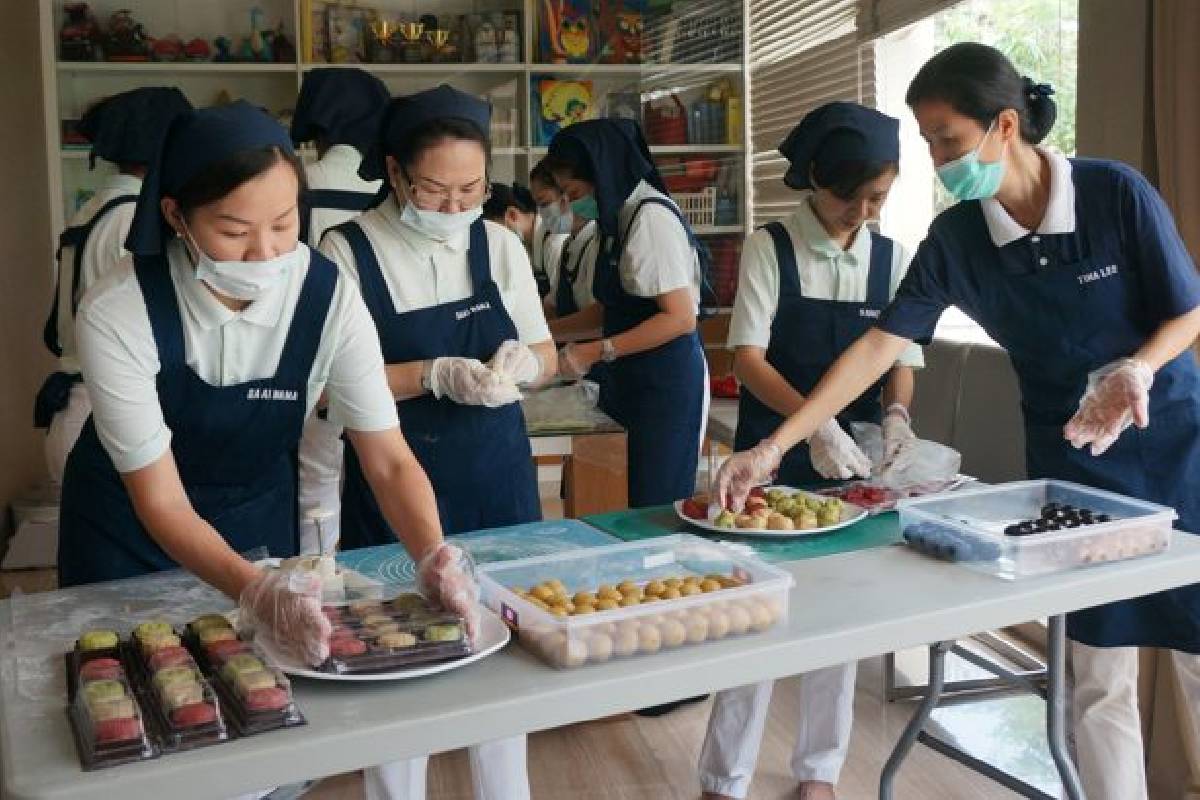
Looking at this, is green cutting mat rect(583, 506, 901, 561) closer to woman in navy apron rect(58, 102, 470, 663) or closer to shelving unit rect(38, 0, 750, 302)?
woman in navy apron rect(58, 102, 470, 663)

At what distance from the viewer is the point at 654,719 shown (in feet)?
10.9

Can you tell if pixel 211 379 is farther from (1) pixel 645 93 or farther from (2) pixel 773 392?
(1) pixel 645 93

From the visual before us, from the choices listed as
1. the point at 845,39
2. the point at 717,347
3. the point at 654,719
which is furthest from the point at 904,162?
the point at 654,719

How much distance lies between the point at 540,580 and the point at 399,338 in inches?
33.5

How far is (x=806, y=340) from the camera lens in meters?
2.74

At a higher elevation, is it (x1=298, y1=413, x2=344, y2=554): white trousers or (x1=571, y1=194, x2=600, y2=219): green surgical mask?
(x1=571, y1=194, x2=600, y2=219): green surgical mask

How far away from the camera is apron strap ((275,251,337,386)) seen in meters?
1.82

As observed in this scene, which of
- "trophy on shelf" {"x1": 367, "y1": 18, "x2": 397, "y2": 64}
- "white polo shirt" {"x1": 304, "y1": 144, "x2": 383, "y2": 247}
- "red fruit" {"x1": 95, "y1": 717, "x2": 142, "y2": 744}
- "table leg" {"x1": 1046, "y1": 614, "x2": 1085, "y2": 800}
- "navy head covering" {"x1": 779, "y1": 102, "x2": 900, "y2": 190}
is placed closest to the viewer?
"red fruit" {"x1": 95, "y1": 717, "x2": 142, "y2": 744}

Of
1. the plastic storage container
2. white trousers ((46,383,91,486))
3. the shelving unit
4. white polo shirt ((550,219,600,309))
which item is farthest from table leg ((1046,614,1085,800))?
the shelving unit

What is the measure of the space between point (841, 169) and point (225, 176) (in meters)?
1.39

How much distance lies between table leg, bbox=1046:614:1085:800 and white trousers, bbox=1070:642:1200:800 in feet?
0.38

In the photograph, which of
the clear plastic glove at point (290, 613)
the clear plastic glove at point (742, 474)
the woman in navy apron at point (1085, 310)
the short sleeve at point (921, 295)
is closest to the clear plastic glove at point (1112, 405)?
the woman in navy apron at point (1085, 310)

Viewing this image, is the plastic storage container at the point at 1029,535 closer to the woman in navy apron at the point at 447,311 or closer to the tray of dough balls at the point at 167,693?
the woman in navy apron at the point at 447,311

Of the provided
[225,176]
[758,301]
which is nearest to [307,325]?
[225,176]
